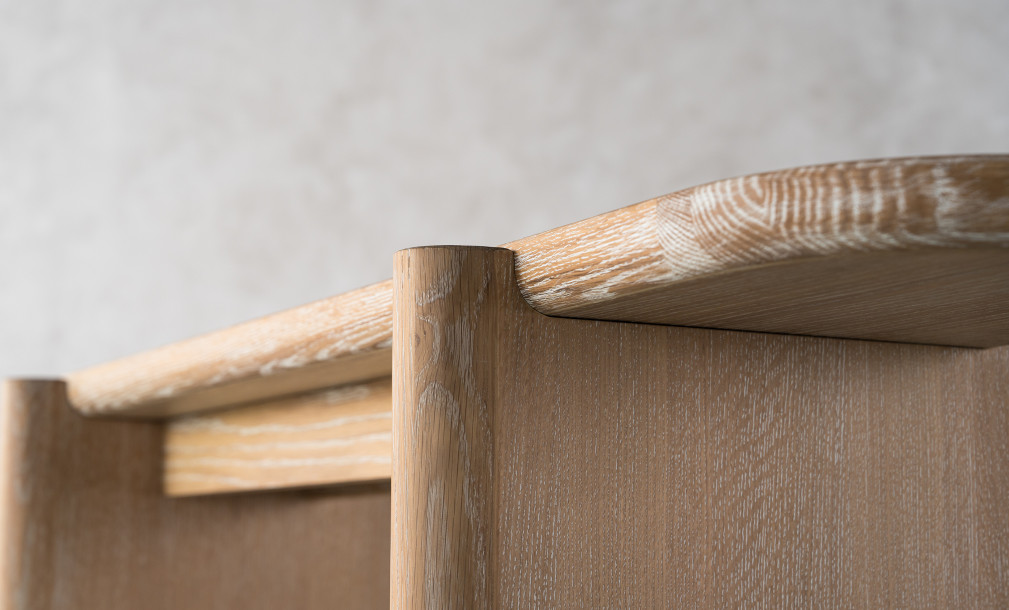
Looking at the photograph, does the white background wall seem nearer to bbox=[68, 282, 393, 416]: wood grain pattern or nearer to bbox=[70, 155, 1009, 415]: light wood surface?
bbox=[68, 282, 393, 416]: wood grain pattern

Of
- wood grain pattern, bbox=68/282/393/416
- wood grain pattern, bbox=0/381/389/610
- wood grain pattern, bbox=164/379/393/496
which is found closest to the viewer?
wood grain pattern, bbox=68/282/393/416

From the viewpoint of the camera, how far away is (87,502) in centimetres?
77

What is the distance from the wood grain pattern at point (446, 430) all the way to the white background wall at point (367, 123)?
0.95 m

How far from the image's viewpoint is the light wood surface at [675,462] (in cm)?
36

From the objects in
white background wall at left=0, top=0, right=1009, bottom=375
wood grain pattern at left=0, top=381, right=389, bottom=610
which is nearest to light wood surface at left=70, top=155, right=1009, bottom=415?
wood grain pattern at left=0, top=381, right=389, bottom=610

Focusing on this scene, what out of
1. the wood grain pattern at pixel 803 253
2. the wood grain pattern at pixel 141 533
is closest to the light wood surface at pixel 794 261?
the wood grain pattern at pixel 803 253

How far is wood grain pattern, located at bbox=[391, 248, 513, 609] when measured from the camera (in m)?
0.35

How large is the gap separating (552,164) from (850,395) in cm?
97

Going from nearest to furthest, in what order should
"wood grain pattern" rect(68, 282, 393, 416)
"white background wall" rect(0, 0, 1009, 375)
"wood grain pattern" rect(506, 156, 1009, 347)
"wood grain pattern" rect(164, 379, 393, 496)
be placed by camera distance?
1. "wood grain pattern" rect(506, 156, 1009, 347)
2. "wood grain pattern" rect(68, 282, 393, 416)
3. "wood grain pattern" rect(164, 379, 393, 496)
4. "white background wall" rect(0, 0, 1009, 375)

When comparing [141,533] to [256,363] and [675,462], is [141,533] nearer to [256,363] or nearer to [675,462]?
[256,363]

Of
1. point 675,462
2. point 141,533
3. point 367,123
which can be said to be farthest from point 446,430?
point 367,123

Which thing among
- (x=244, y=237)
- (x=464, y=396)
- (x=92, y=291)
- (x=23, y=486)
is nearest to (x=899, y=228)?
(x=464, y=396)

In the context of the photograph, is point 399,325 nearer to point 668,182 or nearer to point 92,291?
point 668,182

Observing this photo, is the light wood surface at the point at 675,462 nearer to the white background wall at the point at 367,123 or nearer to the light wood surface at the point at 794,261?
the light wood surface at the point at 794,261
